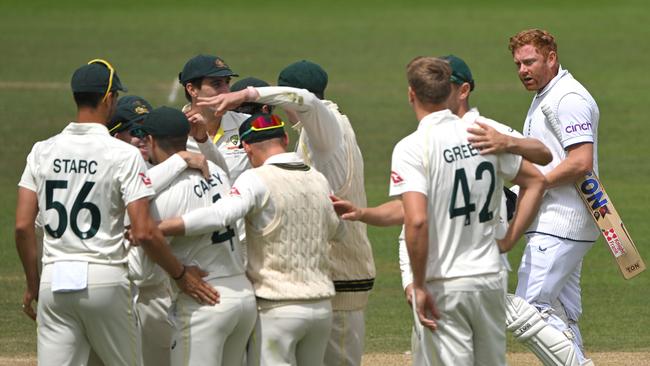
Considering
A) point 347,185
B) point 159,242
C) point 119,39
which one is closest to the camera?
point 159,242

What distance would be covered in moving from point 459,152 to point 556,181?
5.81 feet

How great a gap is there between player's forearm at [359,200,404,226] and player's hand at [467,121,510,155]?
2.10 ft

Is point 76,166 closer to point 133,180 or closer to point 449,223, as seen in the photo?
point 133,180

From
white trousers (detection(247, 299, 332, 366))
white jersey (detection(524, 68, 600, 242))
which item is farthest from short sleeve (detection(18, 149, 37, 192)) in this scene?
white jersey (detection(524, 68, 600, 242))

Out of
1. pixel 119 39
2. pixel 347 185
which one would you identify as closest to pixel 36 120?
pixel 119 39

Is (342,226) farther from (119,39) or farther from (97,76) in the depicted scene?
(119,39)

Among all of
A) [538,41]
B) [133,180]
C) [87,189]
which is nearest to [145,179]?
[133,180]

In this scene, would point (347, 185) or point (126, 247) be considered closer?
point (126, 247)

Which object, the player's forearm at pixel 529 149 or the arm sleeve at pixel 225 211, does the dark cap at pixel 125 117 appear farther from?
the player's forearm at pixel 529 149

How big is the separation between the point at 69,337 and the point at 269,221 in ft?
4.02

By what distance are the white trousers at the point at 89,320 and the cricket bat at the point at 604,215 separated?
10.1 ft

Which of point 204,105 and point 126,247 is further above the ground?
point 204,105

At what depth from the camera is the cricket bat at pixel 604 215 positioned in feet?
28.0

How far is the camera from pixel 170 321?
24.1ft
